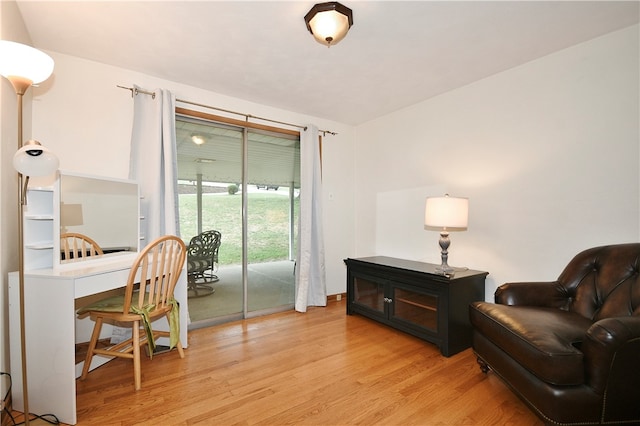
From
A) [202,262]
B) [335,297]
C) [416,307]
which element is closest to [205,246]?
[202,262]

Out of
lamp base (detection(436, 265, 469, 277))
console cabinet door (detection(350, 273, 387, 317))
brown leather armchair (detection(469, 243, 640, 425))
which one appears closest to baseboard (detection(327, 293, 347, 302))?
console cabinet door (detection(350, 273, 387, 317))

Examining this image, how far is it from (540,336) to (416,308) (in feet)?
3.96

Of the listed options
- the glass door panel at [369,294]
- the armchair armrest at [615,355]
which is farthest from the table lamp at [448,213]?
the armchair armrest at [615,355]

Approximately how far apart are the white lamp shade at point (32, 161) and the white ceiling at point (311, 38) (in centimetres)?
107

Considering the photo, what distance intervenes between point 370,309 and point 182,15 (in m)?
2.98

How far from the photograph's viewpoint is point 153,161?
2.66 meters

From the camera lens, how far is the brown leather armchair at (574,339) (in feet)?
4.51

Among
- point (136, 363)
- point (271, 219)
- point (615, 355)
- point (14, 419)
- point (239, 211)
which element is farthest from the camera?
point (271, 219)

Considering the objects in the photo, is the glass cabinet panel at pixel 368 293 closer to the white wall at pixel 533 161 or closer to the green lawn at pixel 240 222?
the white wall at pixel 533 161

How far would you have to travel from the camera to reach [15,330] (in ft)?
5.61

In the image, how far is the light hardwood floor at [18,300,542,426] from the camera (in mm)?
1655

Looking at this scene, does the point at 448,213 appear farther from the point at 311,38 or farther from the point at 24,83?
the point at 24,83

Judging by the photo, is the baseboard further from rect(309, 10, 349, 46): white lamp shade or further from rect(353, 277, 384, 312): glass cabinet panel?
rect(309, 10, 349, 46): white lamp shade

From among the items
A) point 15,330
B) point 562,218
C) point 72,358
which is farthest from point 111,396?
point 562,218
